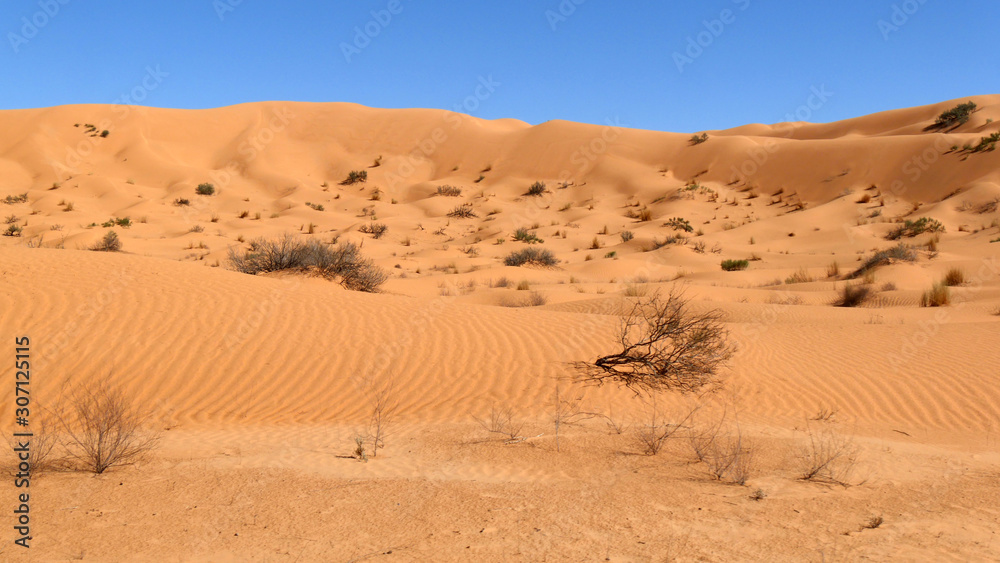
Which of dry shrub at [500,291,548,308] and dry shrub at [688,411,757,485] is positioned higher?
dry shrub at [500,291,548,308]

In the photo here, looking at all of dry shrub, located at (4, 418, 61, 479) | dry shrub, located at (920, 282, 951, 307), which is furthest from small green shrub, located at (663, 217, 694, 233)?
dry shrub, located at (4, 418, 61, 479)

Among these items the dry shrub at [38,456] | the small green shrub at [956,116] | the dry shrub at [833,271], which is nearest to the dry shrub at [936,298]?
the dry shrub at [833,271]

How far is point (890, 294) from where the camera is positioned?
14516mm

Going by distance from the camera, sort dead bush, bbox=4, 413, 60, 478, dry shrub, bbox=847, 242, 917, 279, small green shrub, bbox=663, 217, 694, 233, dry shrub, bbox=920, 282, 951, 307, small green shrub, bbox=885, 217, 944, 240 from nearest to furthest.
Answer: dead bush, bbox=4, 413, 60, 478, dry shrub, bbox=920, 282, 951, 307, dry shrub, bbox=847, 242, 917, 279, small green shrub, bbox=885, 217, 944, 240, small green shrub, bbox=663, 217, 694, 233

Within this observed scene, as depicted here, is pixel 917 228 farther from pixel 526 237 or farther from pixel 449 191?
pixel 449 191

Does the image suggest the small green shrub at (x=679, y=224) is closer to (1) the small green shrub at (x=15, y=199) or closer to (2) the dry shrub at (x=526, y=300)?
(2) the dry shrub at (x=526, y=300)

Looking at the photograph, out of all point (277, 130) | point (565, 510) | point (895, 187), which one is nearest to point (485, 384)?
point (565, 510)

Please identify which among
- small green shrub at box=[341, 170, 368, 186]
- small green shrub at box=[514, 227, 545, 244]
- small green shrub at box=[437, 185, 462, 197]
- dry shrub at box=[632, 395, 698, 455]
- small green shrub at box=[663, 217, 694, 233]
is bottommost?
dry shrub at box=[632, 395, 698, 455]

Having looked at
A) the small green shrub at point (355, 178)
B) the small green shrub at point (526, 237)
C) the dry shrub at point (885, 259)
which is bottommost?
the dry shrub at point (885, 259)

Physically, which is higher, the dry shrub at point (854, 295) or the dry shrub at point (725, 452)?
the dry shrub at point (854, 295)

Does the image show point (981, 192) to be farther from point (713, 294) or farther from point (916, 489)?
point (916, 489)

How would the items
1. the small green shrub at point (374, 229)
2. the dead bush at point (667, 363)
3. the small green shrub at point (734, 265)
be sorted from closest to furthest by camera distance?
1. the dead bush at point (667, 363)
2. the small green shrub at point (734, 265)
3. the small green shrub at point (374, 229)

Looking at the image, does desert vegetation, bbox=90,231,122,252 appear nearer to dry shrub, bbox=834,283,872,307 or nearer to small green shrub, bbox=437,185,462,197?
small green shrub, bbox=437,185,462,197

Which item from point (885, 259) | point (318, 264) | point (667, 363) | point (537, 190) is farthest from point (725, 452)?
point (537, 190)
